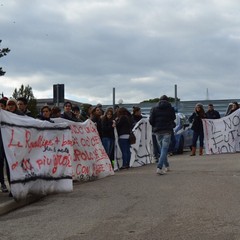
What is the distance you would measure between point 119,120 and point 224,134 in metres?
6.44

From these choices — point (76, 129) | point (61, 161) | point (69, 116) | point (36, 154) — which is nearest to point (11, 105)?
point (36, 154)

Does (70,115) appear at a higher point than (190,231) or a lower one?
higher

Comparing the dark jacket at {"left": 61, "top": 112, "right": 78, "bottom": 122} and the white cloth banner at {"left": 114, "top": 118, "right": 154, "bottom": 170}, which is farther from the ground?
the dark jacket at {"left": 61, "top": 112, "right": 78, "bottom": 122}

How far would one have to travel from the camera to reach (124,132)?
1397cm

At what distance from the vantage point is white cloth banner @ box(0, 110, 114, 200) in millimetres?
8688

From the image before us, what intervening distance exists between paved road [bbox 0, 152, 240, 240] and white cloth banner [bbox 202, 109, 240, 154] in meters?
7.81

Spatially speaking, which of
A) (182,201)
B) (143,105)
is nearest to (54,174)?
(182,201)

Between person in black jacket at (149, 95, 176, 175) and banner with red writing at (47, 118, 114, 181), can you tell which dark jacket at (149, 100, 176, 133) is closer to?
person in black jacket at (149, 95, 176, 175)

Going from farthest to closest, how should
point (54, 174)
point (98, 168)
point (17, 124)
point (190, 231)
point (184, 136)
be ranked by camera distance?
point (184, 136) → point (98, 168) → point (54, 174) → point (17, 124) → point (190, 231)

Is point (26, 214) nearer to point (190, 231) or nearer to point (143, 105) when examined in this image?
point (190, 231)

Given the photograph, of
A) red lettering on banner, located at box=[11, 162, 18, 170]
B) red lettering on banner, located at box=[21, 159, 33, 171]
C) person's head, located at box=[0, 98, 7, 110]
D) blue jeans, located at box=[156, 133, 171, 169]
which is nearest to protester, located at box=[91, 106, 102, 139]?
blue jeans, located at box=[156, 133, 171, 169]

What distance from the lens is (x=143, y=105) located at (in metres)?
33.6

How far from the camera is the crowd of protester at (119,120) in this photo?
10.1 meters

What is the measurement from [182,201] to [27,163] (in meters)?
2.80
